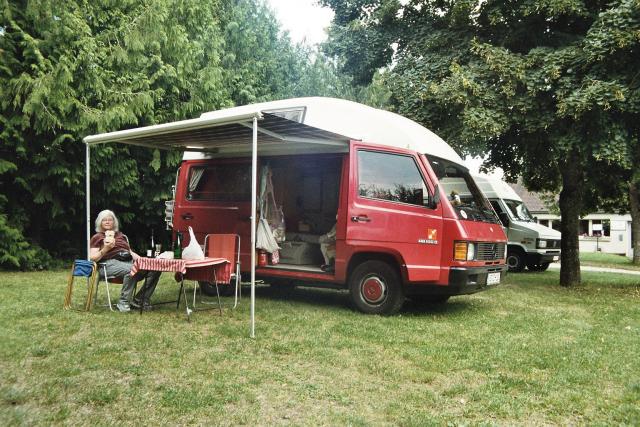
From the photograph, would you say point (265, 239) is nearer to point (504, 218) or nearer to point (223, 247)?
point (223, 247)

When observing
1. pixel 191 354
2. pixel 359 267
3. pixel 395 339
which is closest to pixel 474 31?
pixel 359 267

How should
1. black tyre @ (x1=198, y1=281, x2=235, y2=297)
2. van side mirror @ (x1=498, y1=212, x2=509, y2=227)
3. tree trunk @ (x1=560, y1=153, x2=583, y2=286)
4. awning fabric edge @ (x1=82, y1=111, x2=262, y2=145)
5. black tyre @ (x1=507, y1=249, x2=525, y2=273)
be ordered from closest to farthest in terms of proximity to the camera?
awning fabric edge @ (x1=82, y1=111, x2=262, y2=145) < black tyre @ (x1=198, y1=281, x2=235, y2=297) < tree trunk @ (x1=560, y1=153, x2=583, y2=286) < black tyre @ (x1=507, y1=249, x2=525, y2=273) < van side mirror @ (x1=498, y1=212, x2=509, y2=227)

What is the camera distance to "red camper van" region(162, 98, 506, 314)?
735 cm

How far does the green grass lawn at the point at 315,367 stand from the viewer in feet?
12.8

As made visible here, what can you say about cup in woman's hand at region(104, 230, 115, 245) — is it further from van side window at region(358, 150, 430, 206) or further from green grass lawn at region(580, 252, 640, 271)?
green grass lawn at region(580, 252, 640, 271)

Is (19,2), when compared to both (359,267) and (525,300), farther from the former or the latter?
(525,300)

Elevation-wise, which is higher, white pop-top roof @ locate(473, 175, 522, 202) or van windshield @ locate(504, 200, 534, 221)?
white pop-top roof @ locate(473, 175, 522, 202)

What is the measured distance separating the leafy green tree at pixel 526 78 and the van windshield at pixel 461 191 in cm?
223

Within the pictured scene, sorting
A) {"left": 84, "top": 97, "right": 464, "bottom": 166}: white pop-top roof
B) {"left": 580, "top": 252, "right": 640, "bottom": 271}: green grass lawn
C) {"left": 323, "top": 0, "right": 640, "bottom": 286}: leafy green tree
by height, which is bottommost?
{"left": 580, "top": 252, "right": 640, "bottom": 271}: green grass lawn

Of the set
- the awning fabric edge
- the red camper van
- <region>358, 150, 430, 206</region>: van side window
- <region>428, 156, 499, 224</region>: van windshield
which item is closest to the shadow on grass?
the red camper van

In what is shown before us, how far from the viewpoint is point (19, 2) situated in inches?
480

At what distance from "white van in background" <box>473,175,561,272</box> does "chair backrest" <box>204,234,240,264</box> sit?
397 inches

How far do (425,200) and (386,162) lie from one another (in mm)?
756

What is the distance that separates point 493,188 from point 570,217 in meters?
4.76
